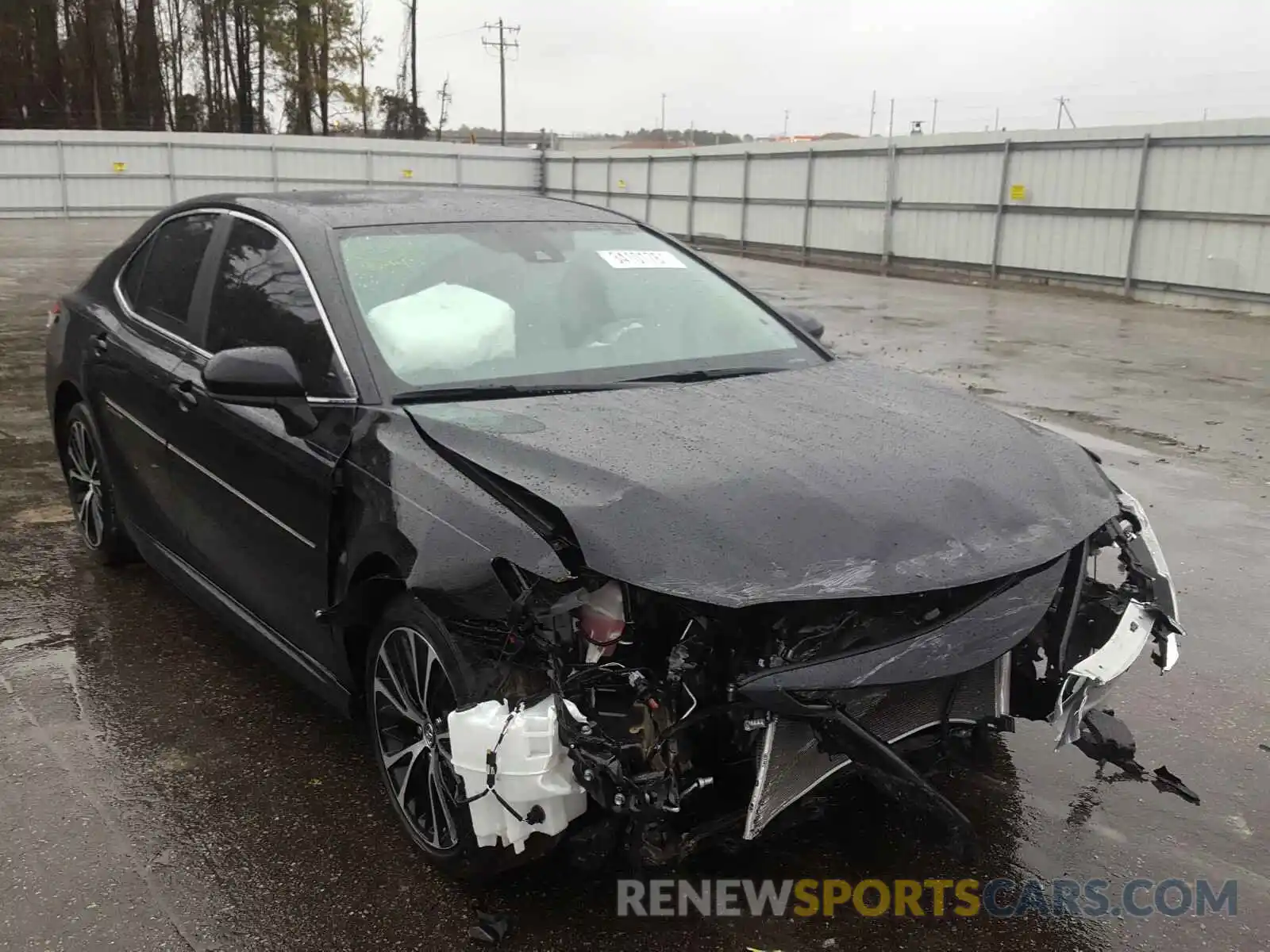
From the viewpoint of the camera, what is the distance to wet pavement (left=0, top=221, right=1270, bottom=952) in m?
2.57

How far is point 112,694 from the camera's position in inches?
147

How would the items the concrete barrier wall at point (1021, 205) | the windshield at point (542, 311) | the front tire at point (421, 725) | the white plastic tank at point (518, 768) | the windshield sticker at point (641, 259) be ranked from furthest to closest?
the concrete barrier wall at point (1021, 205), the windshield sticker at point (641, 259), the windshield at point (542, 311), the front tire at point (421, 725), the white plastic tank at point (518, 768)

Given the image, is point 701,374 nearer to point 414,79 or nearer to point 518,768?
point 518,768

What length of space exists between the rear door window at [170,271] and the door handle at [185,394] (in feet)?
0.83

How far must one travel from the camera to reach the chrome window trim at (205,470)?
310cm

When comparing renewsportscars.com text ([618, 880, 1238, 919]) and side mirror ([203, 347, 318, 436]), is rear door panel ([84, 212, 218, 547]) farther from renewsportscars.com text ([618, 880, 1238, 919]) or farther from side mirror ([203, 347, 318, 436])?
renewsportscars.com text ([618, 880, 1238, 919])

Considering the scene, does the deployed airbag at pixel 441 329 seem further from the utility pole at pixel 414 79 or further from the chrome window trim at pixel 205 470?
the utility pole at pixel 414 79

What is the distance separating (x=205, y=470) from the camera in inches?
140

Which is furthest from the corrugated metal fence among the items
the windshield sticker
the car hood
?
the car hood

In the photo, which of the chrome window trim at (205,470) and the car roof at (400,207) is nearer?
the chrome window trim at (205,470)

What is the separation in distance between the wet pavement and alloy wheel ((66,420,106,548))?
21 centimetres

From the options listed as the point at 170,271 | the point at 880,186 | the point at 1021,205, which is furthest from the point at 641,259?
the point at 880,186

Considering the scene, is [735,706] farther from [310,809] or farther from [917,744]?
[310,809]

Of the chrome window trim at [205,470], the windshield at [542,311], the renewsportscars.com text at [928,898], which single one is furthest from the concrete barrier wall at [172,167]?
the renewsportscars.com text at [928,898]
